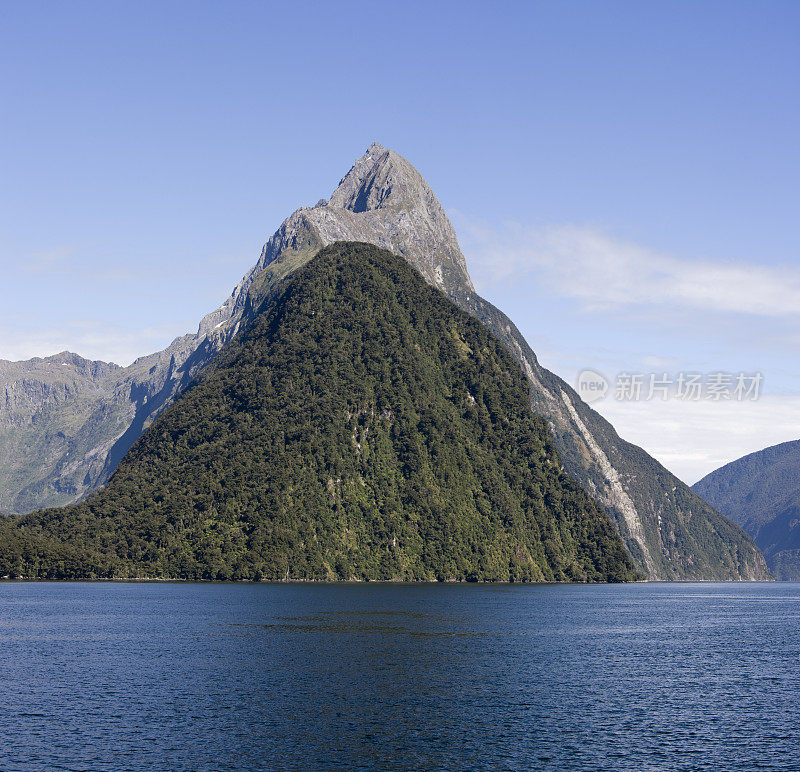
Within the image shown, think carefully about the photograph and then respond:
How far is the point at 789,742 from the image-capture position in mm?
79750

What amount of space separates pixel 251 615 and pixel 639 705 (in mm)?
106988

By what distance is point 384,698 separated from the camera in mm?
94625

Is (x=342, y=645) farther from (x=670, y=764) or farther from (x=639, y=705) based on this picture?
(x=670, y=764)

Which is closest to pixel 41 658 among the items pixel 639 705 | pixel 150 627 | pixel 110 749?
pixel 150 627

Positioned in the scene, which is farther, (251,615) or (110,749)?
(251,615)

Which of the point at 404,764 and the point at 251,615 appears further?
the point at 251,615

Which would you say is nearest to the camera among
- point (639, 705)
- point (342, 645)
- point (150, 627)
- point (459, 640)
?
point (639, 705)

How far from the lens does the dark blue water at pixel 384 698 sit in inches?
2862

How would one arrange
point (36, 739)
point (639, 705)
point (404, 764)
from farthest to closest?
1. point (639, 705)
2. point (36, 739)
3. point (404, 764)

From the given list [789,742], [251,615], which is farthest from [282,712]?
[251,615]

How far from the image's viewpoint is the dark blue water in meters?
72.7

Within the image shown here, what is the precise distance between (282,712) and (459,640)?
209 ft

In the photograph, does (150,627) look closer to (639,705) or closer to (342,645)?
(342,645)

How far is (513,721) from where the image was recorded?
8619 cm
